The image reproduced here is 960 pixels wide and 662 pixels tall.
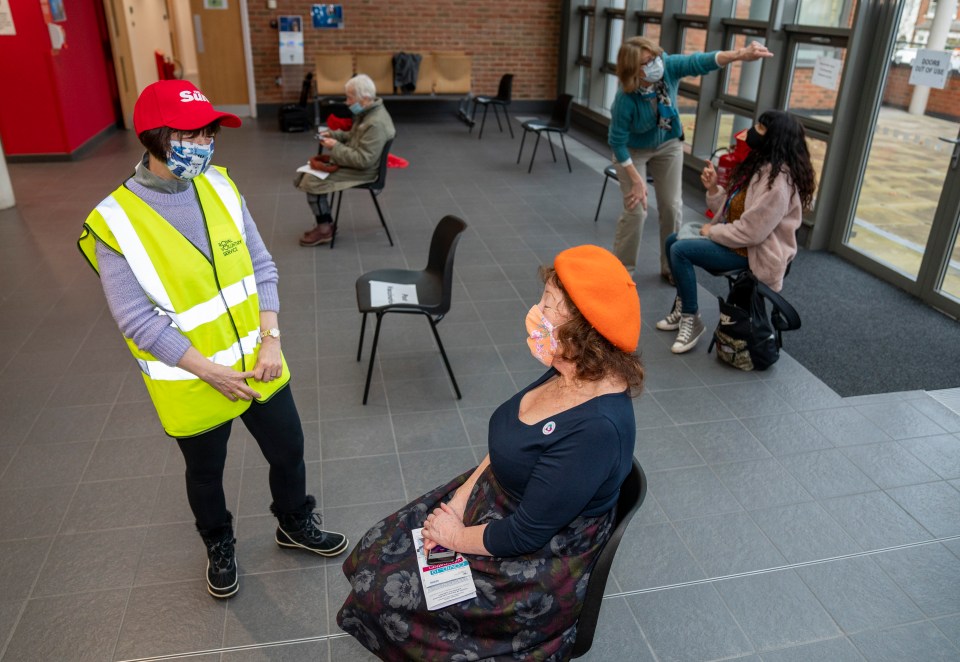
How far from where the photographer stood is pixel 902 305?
4.74 m

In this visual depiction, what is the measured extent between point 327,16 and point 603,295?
9.59 metres

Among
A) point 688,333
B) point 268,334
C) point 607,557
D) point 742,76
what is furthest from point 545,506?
point 742,76

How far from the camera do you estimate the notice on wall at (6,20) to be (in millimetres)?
7168

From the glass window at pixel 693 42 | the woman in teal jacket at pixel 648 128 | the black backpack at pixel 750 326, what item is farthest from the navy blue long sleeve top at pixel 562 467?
the glass window at pixel 693 42

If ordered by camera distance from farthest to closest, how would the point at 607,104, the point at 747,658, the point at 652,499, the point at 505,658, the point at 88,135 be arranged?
the point at 607,104
the point at 88,135
the point at 652,499
the point at 747,658
the point at 505,658

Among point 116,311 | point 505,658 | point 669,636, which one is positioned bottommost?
point 669,636

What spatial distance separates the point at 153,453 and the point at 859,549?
2832 millimetres

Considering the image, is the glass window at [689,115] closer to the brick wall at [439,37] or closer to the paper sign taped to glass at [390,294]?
the brick wall at [439,37]

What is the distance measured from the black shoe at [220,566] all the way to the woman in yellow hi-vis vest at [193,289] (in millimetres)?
78

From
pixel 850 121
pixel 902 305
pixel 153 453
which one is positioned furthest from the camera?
pixel 850 121

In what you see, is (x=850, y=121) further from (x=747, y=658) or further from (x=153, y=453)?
(x=153, y=453)

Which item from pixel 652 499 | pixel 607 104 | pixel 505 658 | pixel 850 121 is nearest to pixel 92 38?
pixel 607 104

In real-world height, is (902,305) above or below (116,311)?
below

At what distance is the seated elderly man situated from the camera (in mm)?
5250
